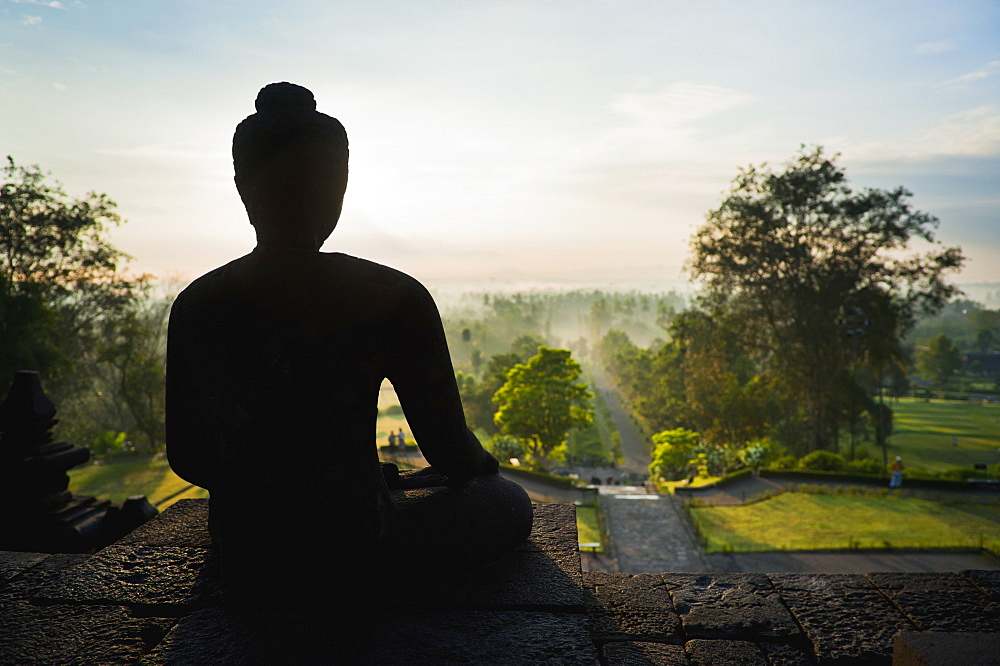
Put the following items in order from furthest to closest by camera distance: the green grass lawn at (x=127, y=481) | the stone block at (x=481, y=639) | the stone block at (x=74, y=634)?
the green grass lawn at (x=127, y=481) → the stone block at (x=74, y=634) → the stone block at (x=481, y=639)

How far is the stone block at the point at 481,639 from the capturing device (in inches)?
76.3

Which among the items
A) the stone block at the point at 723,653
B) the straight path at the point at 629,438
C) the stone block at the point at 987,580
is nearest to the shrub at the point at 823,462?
the straight path at the point at 629,438

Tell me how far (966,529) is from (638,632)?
14.4 metres

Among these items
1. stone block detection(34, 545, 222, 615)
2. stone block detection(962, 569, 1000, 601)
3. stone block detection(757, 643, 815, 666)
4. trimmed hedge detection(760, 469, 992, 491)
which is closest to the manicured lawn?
trimmed hedge detection(760, 469, 992, 491)

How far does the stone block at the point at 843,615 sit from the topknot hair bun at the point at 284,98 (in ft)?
9.23

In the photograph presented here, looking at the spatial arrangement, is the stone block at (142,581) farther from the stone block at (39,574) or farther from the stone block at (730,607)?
the stone block at (730,607)

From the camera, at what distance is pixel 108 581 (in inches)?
102

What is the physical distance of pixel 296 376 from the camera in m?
2.04

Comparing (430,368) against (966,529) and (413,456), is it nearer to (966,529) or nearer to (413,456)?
(966,529)

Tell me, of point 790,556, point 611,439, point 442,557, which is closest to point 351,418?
point 442,557

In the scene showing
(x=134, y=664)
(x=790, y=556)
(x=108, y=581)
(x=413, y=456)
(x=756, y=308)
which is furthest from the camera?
(x=756, y=308)

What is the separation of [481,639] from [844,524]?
48.5ft

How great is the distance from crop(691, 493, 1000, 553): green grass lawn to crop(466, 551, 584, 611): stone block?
11950 millimetres

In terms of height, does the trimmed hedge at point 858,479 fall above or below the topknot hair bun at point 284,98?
below
